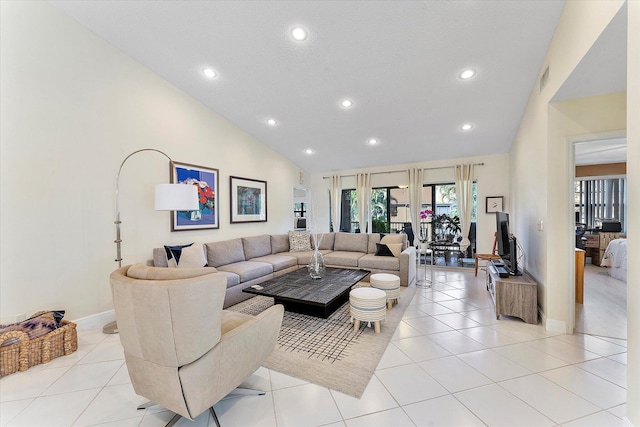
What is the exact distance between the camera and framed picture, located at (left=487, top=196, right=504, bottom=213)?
17.8 feet

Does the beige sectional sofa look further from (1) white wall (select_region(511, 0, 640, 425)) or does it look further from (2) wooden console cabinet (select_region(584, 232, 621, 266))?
(2) wooden console cabinet (select_region(584, 232, 621, 266))

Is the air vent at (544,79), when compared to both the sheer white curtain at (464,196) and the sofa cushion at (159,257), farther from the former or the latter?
the sofa cushion at (159,257)

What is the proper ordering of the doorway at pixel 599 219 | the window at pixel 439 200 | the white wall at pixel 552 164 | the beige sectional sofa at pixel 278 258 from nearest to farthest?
the white wall at pixel 552 164
the doorway at pixel 599 219
the beige sectional sofa at pixel 278 258
the window at pixel 439 200

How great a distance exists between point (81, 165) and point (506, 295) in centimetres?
514

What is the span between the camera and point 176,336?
4.10 feet

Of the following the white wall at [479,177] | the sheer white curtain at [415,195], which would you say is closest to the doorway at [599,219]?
the white wall at [479,177]


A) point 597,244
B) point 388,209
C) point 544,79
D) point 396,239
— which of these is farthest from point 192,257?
point 597,244

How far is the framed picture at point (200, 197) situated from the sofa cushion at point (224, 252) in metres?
0.40

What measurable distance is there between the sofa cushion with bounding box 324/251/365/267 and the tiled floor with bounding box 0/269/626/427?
2.20 metres

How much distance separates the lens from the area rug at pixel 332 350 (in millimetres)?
1958

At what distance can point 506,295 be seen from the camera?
300cm

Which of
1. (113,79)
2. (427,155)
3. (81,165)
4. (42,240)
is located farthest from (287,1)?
(427,155)

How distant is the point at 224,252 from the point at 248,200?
1.37 metres

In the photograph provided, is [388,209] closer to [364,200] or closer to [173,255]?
[364,200]
